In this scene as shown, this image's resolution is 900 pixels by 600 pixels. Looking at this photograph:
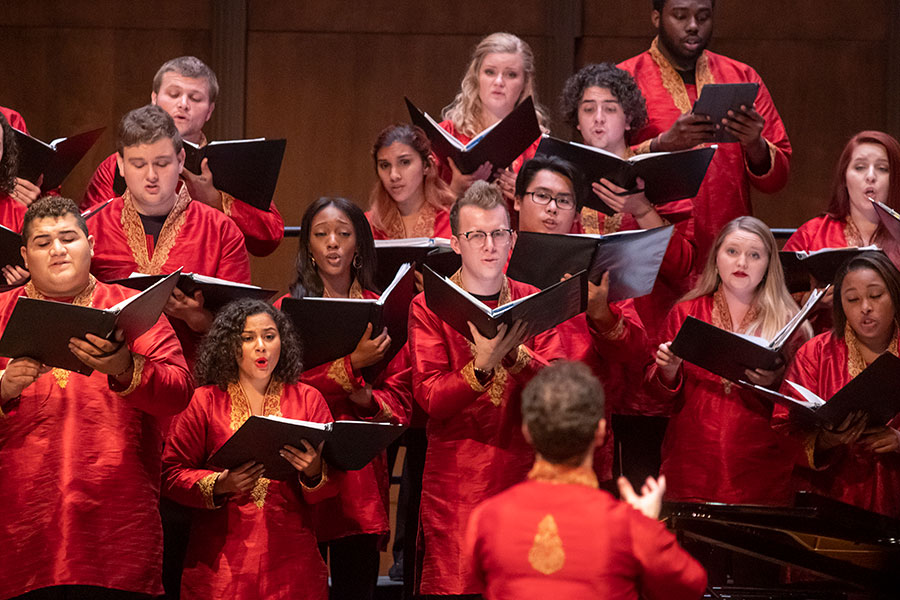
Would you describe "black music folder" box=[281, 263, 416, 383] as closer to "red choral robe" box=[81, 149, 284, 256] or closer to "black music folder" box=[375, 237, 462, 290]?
"black music folder" box=[375, 237, 462, 290]

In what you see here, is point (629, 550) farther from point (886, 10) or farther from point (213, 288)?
point (886, 10)

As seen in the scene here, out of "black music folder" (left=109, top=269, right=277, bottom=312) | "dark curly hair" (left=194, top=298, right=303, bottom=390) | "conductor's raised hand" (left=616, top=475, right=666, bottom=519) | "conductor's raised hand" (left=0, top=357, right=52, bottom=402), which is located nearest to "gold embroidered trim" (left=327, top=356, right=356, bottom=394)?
"dark curly hair" (left=194, top=298, right=303, bottom=390)

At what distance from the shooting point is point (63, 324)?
2.43m

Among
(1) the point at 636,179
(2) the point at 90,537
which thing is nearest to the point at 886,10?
(1) the point at 636,179

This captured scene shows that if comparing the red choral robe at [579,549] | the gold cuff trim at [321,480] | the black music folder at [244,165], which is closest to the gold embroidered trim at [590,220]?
the black music folder at [244,165]

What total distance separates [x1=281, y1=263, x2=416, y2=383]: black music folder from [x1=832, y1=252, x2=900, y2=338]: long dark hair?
3.77ft

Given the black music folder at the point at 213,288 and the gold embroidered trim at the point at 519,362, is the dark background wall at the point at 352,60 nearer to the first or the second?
the black music folder at the point at 213,288

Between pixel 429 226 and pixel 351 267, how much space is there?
1.39ft

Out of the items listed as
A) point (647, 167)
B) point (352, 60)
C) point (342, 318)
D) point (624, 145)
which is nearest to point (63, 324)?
point (342, 318)

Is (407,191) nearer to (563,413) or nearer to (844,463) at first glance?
(844,463)

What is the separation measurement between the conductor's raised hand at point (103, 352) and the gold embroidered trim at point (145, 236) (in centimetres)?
73

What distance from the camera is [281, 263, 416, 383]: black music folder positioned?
292 centimetres

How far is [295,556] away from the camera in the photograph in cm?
278

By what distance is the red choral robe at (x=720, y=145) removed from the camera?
382 centimetres
